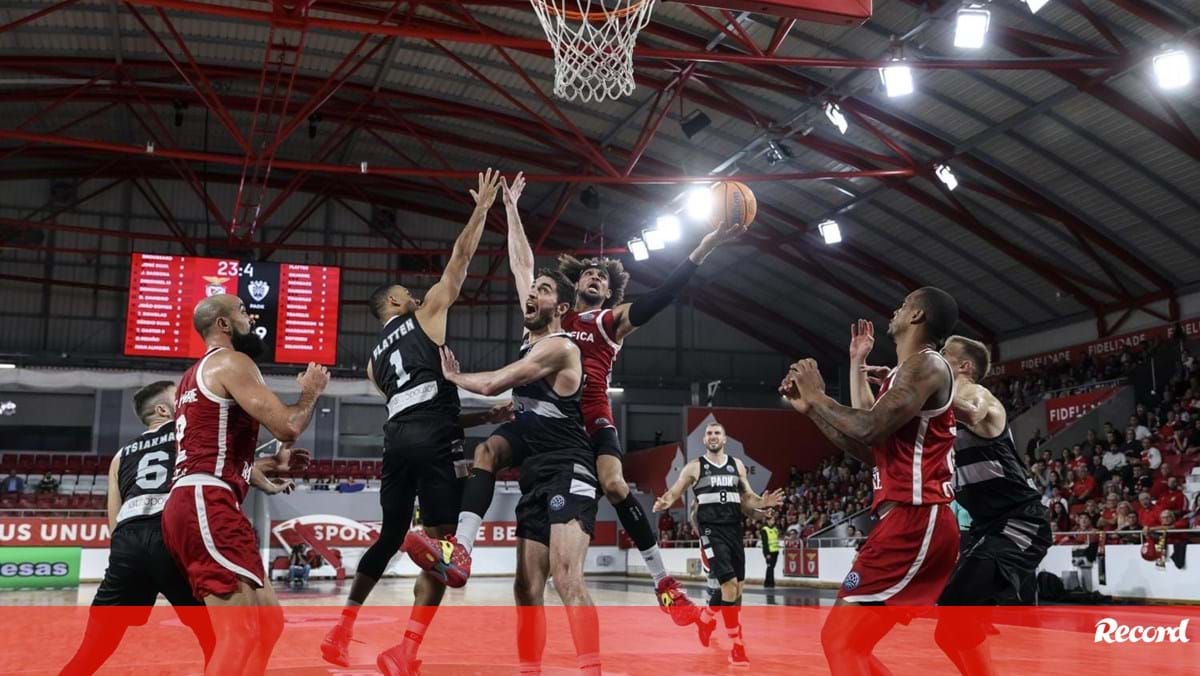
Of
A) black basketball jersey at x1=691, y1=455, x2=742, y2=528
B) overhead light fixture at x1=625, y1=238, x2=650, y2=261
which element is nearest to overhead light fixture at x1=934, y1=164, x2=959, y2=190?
overhead light fixture at x1=625, y1=238, x2=650, y2=261

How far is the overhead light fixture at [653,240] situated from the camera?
76.7 ft

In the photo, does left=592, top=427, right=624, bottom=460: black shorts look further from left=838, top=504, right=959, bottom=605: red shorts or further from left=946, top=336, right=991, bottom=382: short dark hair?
left=838, top=504, right=959, bottom=605: red shorts

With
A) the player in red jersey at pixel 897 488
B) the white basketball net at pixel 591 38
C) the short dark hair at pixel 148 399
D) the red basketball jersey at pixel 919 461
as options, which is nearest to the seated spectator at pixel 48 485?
the white basketball net at pixel 591 38

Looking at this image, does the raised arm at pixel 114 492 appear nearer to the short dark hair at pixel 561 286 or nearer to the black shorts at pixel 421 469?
the black shorts at pixel 421 469

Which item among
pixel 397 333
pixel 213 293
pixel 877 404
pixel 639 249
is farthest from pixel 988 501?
pixel 639 249

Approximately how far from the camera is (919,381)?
4.32 meters

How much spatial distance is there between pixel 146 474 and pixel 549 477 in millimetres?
2047

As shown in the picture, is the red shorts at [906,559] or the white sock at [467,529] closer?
the red shorts at [906,559]

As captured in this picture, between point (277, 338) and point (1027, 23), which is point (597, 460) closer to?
point (1027, 23)

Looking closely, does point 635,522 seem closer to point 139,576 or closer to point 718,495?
point 139,576

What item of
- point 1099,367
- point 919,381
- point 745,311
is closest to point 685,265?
point 919,381

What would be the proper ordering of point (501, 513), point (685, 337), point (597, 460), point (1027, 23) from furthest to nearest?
point (685, 337) < point (501, 513) < point (1027, 23) < point (597, 460)

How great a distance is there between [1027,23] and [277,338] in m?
15.6

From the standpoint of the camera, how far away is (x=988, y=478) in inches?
235
